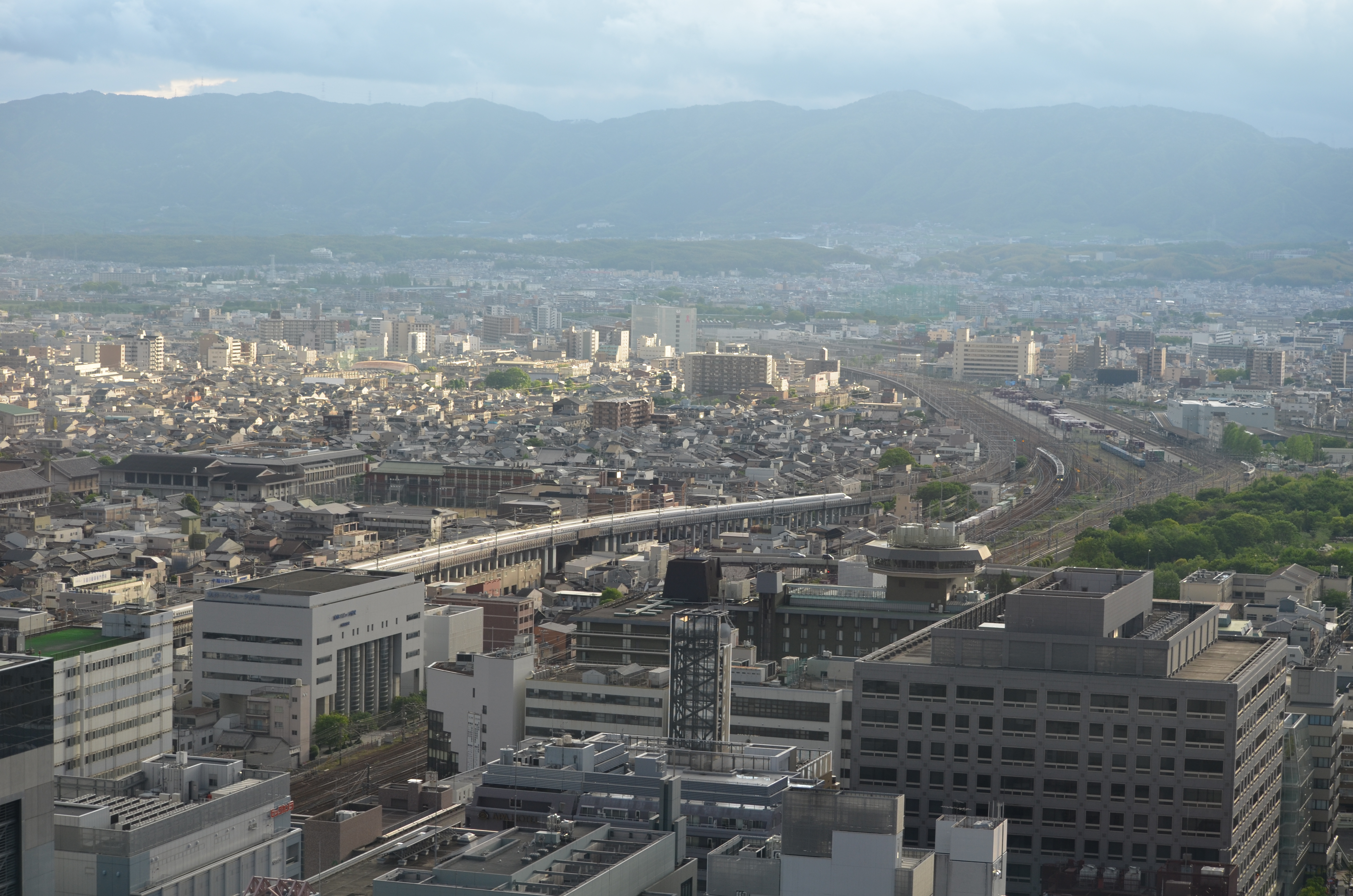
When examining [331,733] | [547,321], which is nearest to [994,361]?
[547,321]

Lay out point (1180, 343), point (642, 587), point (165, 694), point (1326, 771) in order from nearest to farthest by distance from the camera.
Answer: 1. point (1326, 771)
2. point (165, 694)
3. point (642, 587)
4. point (1180, 343)

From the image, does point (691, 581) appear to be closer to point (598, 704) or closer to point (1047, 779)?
point (598, 704)

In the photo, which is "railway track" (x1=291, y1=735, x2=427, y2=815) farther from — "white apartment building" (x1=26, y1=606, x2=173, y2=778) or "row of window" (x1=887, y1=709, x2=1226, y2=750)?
"row of window" (x1=887, y1=709, x2=1226, y2=750)

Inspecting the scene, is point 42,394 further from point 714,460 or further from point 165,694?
point 165,694

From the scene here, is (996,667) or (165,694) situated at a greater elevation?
(996,667)

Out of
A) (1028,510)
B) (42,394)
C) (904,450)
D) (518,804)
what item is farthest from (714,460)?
(518,804)

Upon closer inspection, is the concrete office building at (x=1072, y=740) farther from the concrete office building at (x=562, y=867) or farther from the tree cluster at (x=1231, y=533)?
the tree cluster at (x=1231, y=533)

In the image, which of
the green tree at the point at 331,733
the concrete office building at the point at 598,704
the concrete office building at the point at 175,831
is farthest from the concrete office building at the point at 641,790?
the green tree at the point at 331,733
